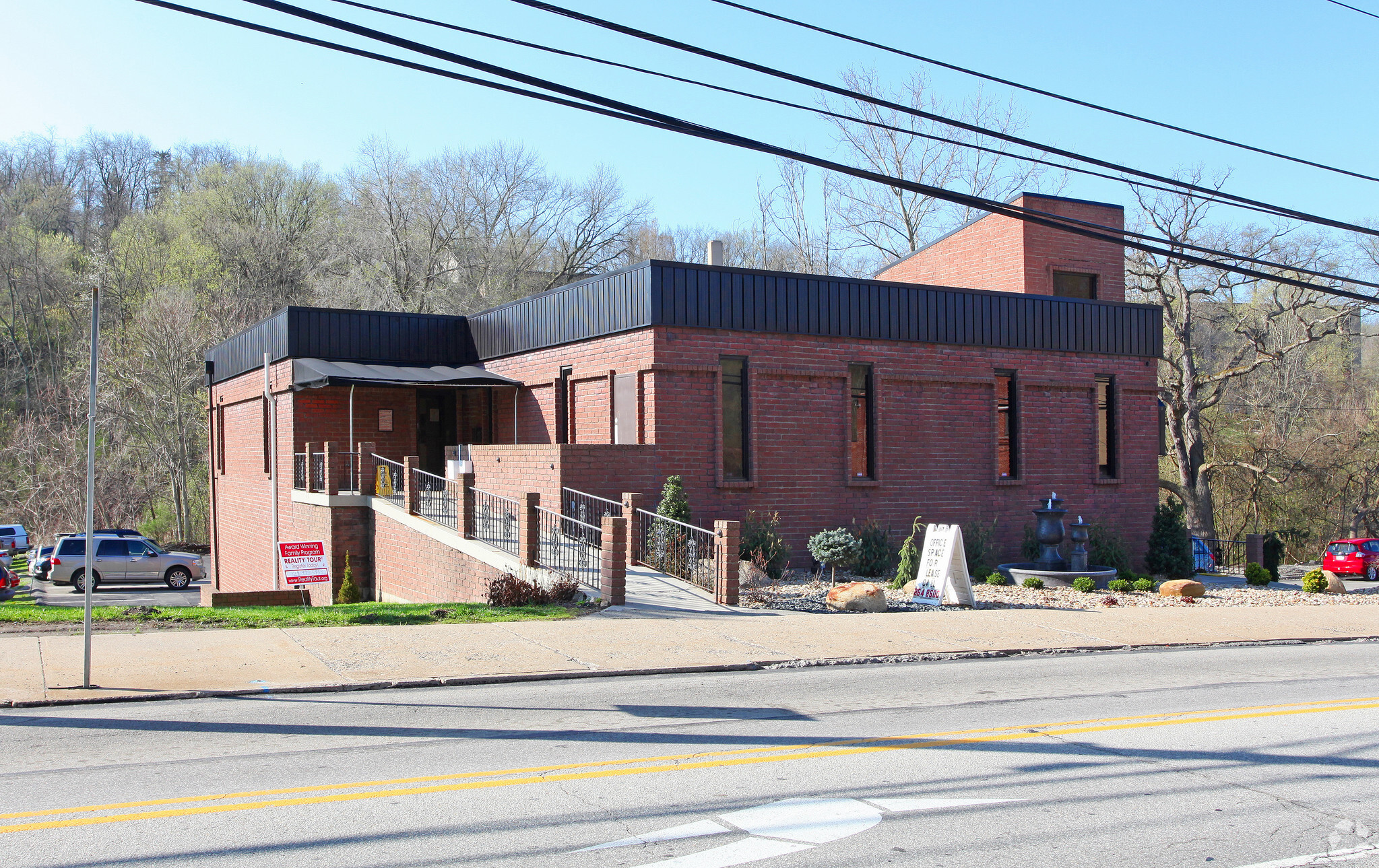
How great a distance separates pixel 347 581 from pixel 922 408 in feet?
39.1

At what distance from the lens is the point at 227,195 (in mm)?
51625

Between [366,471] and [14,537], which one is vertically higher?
[366,471]

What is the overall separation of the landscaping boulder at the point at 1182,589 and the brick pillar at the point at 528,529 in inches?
429

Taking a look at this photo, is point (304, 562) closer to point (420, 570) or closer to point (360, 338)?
point (420, 570)

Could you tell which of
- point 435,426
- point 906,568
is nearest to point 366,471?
point 435,426

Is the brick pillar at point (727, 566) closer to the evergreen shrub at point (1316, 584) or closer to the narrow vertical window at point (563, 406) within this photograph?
Answer: the narrow vertical window at point (563, 406)

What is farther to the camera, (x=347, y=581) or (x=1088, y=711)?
(x=347, y=581)

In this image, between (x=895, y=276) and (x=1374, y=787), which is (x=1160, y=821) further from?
(x=895, y=276)

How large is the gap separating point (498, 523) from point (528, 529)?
9.64 feet

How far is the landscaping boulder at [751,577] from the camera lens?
1646cm

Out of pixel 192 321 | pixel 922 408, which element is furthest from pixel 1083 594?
pixel 192 321

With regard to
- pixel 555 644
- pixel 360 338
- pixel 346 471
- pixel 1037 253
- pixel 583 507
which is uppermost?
pixel 1037 253

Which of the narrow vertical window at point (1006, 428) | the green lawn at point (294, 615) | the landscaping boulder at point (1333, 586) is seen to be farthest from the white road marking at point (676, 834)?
the landscaping boulder at point (1333, 586)

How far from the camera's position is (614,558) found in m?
13.9
